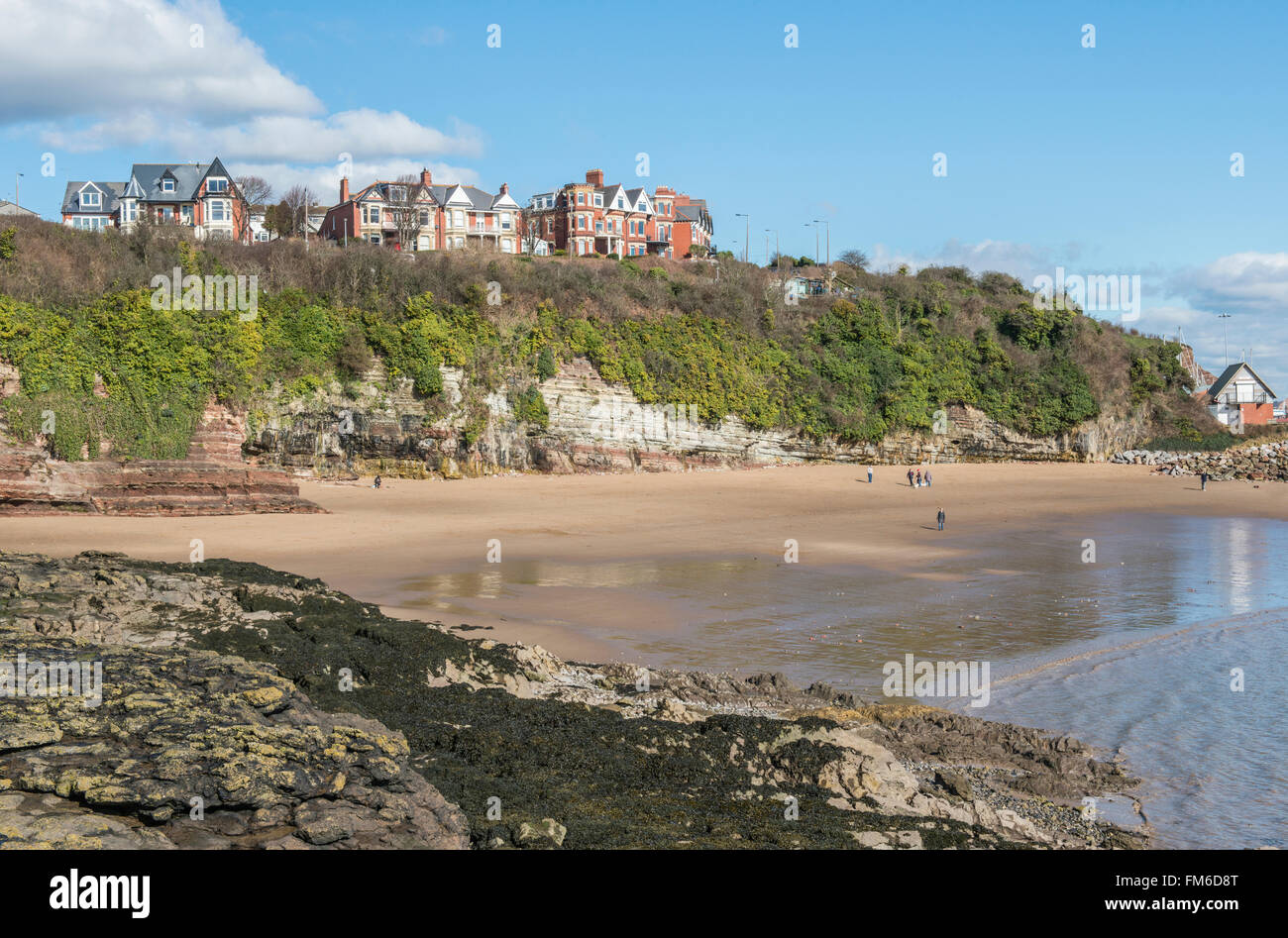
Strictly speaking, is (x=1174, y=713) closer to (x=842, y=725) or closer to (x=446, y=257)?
(x=842, y=725)

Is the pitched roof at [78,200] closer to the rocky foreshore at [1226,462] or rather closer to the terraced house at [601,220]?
the terraced house at [601,220]

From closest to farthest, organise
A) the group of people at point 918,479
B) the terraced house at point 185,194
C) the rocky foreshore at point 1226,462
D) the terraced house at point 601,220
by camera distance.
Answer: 1. the group of people at point 918,479
2. the rocky foreshore at point 1226,462
3. the terraced house at point 185,194
4. the terraced house at point 601,220

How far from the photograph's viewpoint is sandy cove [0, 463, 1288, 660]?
20.1 metres

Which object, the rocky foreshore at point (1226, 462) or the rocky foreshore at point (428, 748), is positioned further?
the rocky foreshore at point (1226, 462)

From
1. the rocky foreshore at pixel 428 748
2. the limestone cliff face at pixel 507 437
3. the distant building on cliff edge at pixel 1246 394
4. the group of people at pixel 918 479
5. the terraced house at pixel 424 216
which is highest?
the terraced house at pixel 424 216

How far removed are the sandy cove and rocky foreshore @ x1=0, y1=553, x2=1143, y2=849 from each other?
373cm

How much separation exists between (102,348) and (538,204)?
44619 mm

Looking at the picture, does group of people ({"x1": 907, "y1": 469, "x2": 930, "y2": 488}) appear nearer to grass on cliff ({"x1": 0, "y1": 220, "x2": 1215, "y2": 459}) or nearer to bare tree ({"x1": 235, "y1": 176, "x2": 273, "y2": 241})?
grass on cliff ({"x1": 0, "y1": 220, "x2": 1215, "y2": 459})

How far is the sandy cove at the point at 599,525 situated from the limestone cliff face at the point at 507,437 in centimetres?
163

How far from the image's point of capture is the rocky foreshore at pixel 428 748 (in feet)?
20.9

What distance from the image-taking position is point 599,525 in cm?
2944

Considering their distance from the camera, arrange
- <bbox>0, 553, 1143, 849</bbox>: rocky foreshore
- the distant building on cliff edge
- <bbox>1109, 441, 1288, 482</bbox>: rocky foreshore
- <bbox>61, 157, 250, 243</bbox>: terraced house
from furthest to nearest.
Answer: the distant building on cliff edge
<bbox>61, 157, 250, 243</bbox>: terraced house
<bbox>1109, 441, 1288, 482</bbox>: rocky foreshore
<bbox>0, 553, 1143, 849</bbox>: rocky foreshore

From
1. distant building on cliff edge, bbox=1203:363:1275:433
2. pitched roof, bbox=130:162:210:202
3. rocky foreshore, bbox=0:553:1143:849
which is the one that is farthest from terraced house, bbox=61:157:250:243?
distant building on cliff edge, bbox=1203:363:1275:433

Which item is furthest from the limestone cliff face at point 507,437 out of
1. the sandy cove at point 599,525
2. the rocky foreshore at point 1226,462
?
the rocky foreshore at point 1226,462
